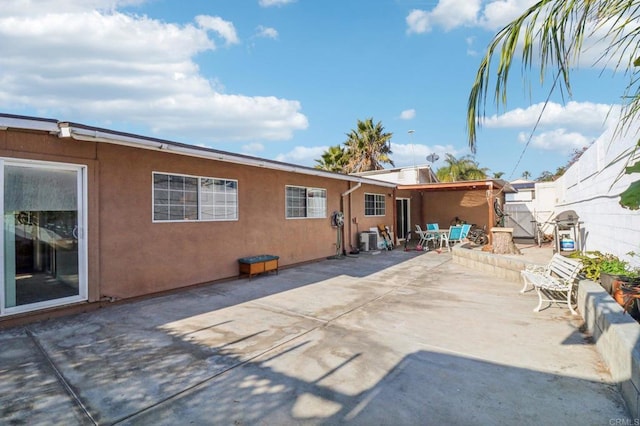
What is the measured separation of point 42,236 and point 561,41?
6.39 meters

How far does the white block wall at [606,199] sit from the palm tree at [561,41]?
2085mm

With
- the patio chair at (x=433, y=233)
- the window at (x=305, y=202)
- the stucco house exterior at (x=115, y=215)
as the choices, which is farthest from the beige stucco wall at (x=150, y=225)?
the patio chair at (x=433, y=233)

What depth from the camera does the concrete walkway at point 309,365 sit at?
8.38 feet

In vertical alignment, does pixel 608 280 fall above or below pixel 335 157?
below

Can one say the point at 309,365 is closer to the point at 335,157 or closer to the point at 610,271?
the point at 610,271

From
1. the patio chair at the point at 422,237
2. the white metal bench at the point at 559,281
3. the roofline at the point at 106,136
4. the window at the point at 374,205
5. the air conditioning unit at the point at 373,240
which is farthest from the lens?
the patio chair at the point at 422,237

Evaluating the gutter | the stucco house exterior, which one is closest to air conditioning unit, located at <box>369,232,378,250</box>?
the stucco house exterior

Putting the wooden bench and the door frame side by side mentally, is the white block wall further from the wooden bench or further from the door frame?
the door frame

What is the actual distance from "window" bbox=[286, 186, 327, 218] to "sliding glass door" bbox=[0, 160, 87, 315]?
5075 mm

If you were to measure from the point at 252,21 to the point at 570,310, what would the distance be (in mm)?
10608

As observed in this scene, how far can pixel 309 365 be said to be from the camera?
3318mm

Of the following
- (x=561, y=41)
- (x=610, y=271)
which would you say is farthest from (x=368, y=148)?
(x=561, y=41)

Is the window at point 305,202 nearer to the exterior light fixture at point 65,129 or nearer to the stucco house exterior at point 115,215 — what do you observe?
the stucco house exterior at point 115,215

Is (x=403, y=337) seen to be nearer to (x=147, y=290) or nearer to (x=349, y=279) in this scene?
(x=349, y=279)
